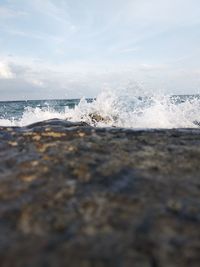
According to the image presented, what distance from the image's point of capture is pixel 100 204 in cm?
145

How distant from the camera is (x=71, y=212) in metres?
1.39

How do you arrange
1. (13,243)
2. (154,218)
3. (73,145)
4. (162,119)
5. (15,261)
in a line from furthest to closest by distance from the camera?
1. (162,119)
2. (73,145)
3. (154,218)
4. (13,243)
5. (15,261)

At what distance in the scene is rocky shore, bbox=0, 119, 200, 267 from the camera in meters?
1.11

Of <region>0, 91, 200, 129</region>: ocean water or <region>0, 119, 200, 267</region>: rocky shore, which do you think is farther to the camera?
<region>0, 91, 200, 129</region>: ocean water

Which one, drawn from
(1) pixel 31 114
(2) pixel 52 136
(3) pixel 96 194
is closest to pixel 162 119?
(1) pixel 31 114

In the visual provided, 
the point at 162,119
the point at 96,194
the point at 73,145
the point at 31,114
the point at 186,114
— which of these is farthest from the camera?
the point at 31,114

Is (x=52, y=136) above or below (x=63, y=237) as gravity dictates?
above

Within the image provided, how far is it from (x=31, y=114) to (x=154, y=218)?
38.2 feet

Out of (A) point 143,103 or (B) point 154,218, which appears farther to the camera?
(A) point 143,103

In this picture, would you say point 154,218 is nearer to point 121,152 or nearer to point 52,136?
point 121,152

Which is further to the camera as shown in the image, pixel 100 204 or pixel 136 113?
pixel 136 113

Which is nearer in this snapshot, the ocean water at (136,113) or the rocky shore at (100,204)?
the rocky shore at (100,204)

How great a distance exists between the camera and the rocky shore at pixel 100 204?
3.66 feet

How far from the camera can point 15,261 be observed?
1093 millimetres
